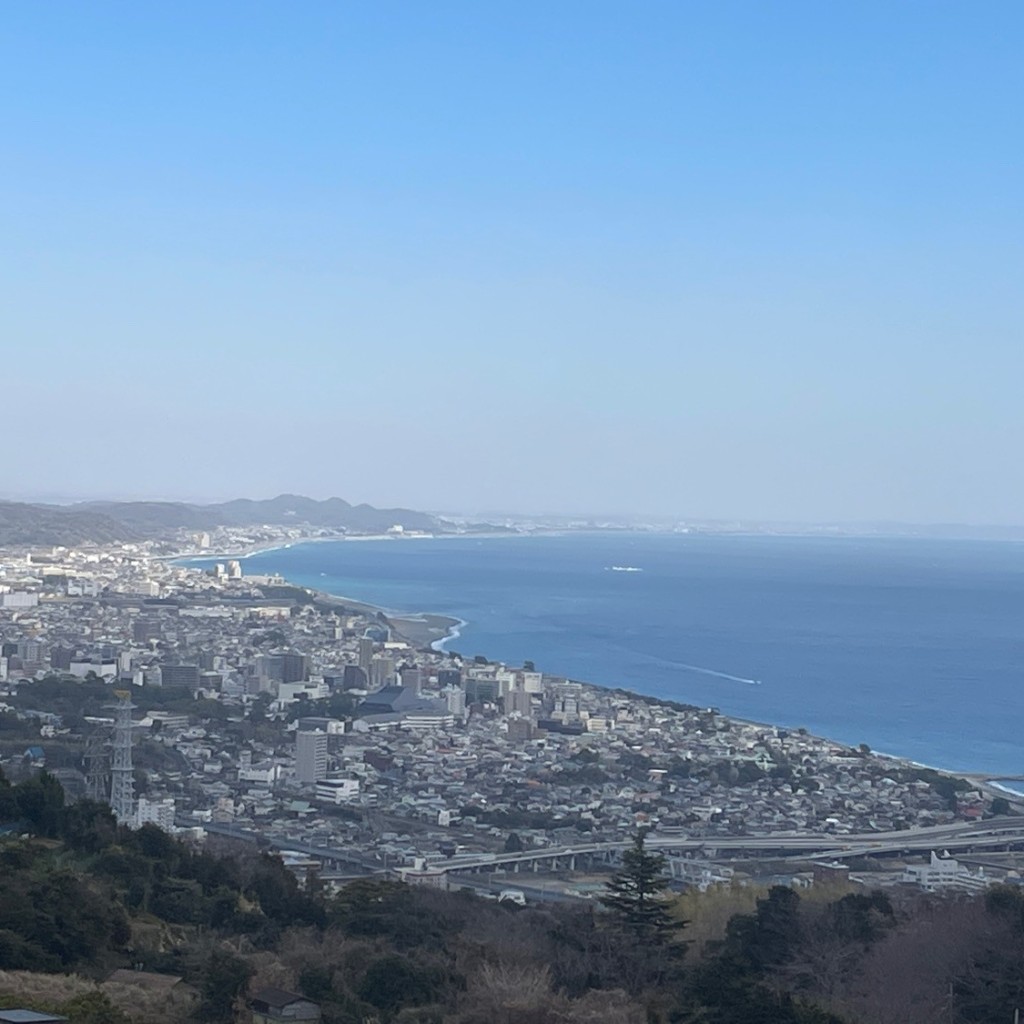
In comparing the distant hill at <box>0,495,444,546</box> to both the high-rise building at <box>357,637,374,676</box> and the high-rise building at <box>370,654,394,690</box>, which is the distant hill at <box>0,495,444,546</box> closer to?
the high-rise building at <box>357,637,374,676</box>

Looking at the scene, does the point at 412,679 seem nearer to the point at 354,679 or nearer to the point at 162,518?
the point at 354,679

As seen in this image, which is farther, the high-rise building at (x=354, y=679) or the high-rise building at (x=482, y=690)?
the high-rise building at (x=354, y=679)

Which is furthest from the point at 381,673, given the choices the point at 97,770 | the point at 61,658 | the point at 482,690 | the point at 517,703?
the point at 97,770

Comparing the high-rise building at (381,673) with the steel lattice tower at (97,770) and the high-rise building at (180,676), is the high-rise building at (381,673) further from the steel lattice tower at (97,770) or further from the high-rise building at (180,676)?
the steel lattice tower at (97,770)

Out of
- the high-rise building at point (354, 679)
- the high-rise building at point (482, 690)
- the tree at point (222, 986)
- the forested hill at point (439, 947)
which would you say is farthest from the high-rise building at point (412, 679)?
the tree at point (222, 986)

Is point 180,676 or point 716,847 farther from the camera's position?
point 180,676

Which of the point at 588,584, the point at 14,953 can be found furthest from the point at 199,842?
the point at 588,584
